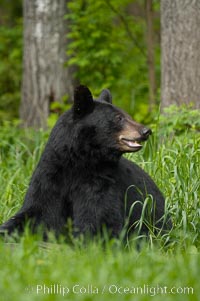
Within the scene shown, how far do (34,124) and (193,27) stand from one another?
365 cm

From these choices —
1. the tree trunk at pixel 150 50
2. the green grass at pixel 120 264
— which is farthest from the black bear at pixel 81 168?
the tree trunk at pixel 150 50

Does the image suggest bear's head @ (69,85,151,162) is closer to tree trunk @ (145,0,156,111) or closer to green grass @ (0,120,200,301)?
green grass @ (0,120,200,301)

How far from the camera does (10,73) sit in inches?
630

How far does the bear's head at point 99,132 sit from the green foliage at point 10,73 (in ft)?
30.5

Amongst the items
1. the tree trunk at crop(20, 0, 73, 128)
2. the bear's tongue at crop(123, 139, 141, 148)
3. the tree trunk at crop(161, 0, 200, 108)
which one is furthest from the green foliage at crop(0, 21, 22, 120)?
the bear's tongue at crop(123, 139, 141, 148)

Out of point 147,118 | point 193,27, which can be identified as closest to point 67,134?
point 193,27

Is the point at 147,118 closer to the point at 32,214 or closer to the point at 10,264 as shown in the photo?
the point at 32,214

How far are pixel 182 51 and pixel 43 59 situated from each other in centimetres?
335

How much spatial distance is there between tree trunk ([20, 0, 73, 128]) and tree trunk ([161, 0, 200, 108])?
117 inches

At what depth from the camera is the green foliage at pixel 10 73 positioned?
15.9 metres

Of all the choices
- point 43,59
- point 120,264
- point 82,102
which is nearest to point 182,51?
point 43,59

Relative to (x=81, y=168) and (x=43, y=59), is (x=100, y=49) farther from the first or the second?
(x=81, y=168)

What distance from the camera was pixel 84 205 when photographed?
6090mm

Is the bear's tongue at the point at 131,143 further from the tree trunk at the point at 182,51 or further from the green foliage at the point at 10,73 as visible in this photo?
the green foliage at the point at 10,73
